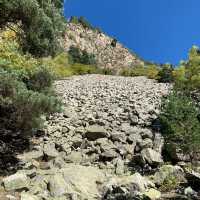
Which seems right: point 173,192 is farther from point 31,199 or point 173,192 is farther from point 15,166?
point 15,166

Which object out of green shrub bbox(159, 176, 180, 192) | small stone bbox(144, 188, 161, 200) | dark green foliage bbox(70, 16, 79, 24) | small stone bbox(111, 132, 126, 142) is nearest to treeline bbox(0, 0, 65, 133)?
small stone bbox(111, 132, 126, 142)

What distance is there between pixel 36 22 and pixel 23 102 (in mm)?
2784

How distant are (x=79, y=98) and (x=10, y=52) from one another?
12756 millimetres

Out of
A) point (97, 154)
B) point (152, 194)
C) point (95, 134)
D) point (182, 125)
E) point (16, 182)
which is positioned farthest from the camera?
point (95, 134)

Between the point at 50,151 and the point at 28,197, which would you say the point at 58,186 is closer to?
the point at 28,197

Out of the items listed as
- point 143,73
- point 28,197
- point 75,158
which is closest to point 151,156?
point 75,158

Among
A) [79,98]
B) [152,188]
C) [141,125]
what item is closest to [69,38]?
[79,98]

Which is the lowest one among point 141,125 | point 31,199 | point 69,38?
point 31,199

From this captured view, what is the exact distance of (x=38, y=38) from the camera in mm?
18969

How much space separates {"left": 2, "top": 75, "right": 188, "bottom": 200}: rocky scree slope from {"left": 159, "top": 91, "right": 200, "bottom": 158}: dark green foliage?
3.15 ft

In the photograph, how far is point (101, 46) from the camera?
12450 cm

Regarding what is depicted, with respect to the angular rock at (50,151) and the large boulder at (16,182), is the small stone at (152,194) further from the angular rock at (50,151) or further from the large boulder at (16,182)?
the angular rock at (50,151)

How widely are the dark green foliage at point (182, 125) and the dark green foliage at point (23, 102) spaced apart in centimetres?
456

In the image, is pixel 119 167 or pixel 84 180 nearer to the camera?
pixel 84 180
